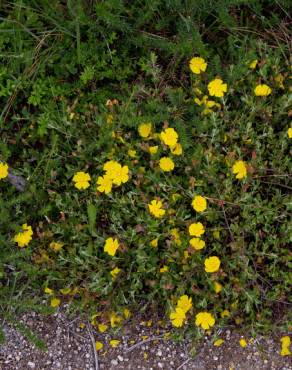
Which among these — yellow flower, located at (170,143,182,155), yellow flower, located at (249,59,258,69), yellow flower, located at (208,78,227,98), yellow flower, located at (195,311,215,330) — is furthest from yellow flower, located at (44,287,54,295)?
yellow flower, located at (249,59,258,69)

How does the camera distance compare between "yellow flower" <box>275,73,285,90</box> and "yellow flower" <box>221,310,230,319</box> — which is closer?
"yellow flower" <box>221,310,230,319</box>

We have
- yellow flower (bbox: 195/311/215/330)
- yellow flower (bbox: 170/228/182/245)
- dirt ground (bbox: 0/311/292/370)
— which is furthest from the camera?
dirt ground (bbox: 0/311/292/370)

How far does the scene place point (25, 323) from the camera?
3.27 meters

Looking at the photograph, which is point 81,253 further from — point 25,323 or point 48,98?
point 48,98

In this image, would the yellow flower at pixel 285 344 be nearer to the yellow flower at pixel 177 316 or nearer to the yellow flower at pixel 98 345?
the yellow flower at pixel 177 316

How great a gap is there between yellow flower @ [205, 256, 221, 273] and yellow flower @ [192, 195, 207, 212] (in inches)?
11.5

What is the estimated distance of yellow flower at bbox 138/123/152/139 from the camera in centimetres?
316

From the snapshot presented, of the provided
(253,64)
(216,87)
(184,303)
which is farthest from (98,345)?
(253,64)

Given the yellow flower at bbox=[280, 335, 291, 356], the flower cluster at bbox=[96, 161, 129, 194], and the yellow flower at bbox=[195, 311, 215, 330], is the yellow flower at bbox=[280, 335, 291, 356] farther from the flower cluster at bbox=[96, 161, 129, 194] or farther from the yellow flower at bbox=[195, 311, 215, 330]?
the flower cluster at bbox=[96, 161, 129, 194]

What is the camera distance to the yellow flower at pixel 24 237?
308 centimetres

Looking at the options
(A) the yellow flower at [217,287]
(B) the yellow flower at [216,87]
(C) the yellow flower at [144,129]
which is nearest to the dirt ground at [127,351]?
(A) the yellow flower at [217,287]

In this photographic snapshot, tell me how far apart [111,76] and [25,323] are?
1.73 meters

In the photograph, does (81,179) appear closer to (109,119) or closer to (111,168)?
(111,168)

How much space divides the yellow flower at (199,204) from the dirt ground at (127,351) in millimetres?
794
